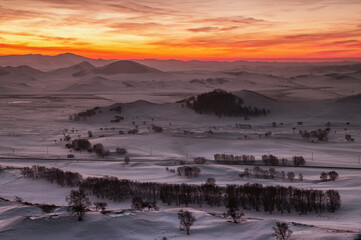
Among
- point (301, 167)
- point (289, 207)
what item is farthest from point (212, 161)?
point (289, 207)

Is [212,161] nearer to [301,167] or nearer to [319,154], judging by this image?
[301,167]

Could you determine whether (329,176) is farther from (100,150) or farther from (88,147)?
(88,147)

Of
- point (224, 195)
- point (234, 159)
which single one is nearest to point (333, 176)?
point (224, 195)

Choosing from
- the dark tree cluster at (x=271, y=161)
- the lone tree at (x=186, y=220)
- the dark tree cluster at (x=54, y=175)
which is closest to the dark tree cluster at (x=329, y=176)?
the dark tree cluster at (x=271, y=161)

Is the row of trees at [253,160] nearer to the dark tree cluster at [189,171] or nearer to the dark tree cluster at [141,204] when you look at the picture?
the dark tree cluster at [189,171]

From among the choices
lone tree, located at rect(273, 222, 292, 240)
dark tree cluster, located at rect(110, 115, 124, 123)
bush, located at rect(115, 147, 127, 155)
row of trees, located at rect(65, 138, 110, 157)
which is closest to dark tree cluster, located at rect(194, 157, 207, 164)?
bush, located at rect(115, 147, 127, 155)

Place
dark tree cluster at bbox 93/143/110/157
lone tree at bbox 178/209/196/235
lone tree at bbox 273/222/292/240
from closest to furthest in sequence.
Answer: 1. lone tree at bbox 273/222/292/240
2. lone tree at bbox 178/209/196/235
3. dark tree cluster at bbox 93/143/110/157

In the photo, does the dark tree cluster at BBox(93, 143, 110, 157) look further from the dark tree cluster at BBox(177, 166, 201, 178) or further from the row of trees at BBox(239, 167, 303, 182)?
the row of trees at BBox(239, 167, 303, 182)
